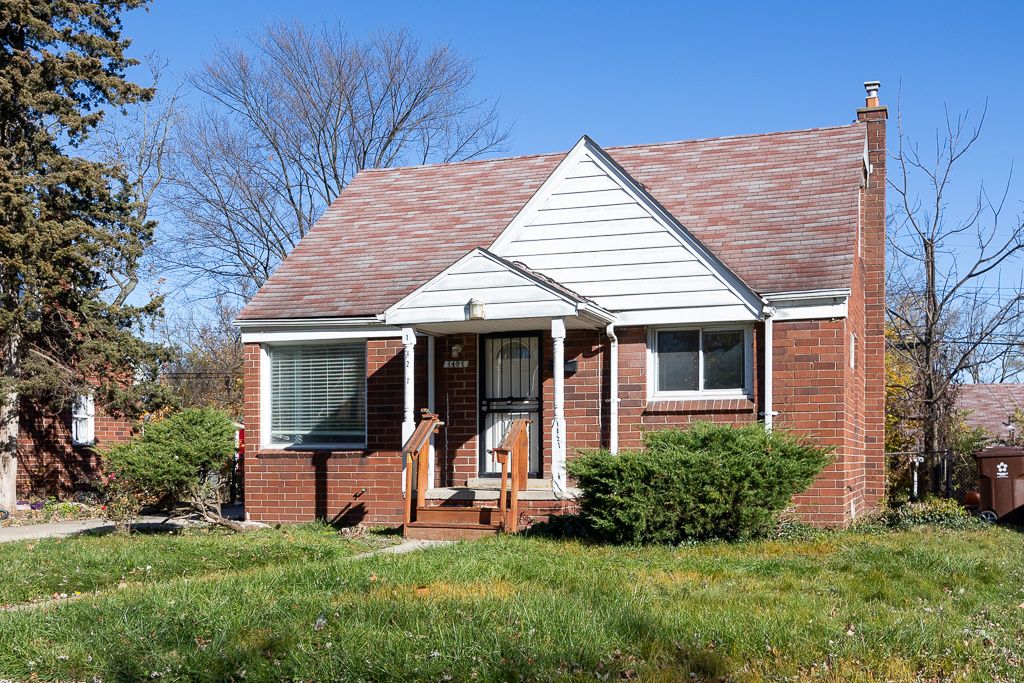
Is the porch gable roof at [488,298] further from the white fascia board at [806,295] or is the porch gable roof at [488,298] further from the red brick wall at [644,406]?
the white fascia board at [806,295]

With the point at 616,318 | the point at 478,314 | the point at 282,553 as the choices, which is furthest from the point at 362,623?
the point at 616,318

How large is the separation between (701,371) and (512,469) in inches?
119

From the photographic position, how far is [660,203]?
589 inches

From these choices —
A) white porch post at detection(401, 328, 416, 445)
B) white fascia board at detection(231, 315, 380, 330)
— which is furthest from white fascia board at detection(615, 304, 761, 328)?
white fascia board at detection(231, 315, 380, 330)

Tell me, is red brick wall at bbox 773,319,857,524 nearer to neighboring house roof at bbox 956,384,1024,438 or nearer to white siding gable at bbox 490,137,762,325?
white siding gable at bbox 490,137,762,325

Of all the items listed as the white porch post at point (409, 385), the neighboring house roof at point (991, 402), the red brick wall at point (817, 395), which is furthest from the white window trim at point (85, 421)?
the neighboring house roof at point (991, 402)

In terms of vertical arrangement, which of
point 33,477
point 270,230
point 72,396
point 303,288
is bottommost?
point 33,477

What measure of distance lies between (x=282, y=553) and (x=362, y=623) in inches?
166

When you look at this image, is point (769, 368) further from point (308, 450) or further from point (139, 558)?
point (139, 558)

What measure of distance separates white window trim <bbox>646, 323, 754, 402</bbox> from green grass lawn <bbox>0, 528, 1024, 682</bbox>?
3984 mm

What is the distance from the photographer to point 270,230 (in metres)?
34.5

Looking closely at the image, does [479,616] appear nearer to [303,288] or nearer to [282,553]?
[282,553]

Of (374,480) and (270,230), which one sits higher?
(270,230)

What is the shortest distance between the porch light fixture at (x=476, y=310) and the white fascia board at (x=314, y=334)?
219cm
